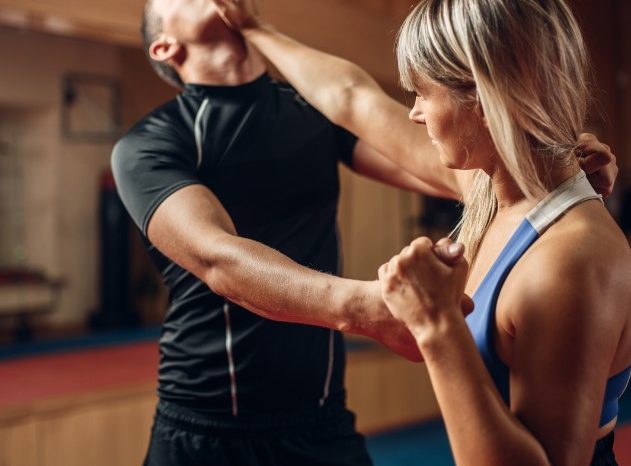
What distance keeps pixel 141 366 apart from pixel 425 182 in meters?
3.97

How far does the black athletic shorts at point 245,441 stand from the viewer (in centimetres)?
175

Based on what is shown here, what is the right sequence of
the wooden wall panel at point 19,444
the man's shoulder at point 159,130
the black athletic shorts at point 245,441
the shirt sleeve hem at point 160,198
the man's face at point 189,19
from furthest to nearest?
the wooden wall panel at point 19,444 → the man's face at point 189,19 → the black athletic shorts at point 245,441 → the man's shoulder at point 159,130 → the shirt sleeve hem at point 160,198

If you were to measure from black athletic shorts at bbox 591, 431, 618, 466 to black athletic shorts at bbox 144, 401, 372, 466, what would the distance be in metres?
0.73

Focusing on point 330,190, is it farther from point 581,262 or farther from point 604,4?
point 604,4

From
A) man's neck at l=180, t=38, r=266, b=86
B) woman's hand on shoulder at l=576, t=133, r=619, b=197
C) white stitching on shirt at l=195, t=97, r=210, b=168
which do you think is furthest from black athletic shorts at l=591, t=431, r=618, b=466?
man's neck at l=180, t=38, r=266, b=86

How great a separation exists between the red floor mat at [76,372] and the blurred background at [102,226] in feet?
0.08

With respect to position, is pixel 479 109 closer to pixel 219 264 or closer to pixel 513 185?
pixel 513 185

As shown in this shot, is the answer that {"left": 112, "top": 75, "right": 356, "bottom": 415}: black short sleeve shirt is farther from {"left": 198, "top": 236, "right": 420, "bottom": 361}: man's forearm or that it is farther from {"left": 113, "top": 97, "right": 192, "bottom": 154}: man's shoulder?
{"left": 198, "top": 236, "right": 420, "bottom": 361}: man's forearm

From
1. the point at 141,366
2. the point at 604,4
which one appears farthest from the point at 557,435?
the point at 604,4

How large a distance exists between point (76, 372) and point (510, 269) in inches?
175

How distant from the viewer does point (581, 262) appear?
102cm

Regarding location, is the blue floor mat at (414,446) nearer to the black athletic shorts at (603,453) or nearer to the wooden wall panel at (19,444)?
the wooden wall panel at (19,444)

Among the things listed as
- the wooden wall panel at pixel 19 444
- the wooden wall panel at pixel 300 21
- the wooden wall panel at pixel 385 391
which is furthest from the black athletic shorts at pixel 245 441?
the wooden wall panel at pixel 385 391

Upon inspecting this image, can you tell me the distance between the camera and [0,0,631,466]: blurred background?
12.7 feet
